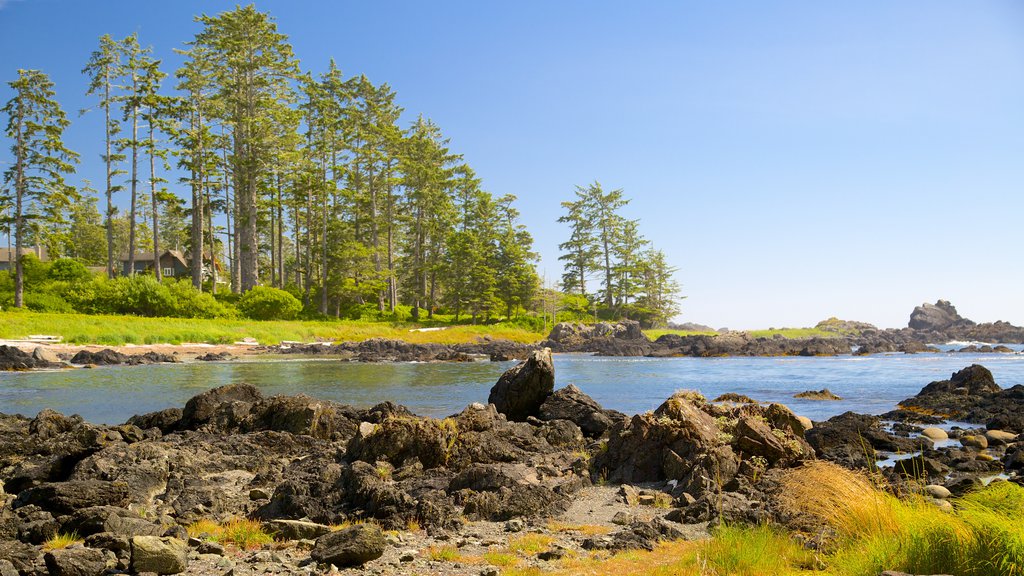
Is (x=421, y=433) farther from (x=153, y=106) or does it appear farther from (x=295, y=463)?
(x=153, y=106)

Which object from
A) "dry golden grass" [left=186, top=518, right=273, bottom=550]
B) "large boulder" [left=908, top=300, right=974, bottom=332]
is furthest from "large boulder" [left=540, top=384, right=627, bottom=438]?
"large boulder" [left=908, top=300, right=974, bottom=332]

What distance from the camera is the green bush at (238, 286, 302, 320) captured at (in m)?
57.5

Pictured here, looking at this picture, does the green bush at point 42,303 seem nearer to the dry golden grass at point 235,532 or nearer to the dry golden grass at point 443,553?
the dry golden grass at point 235,532

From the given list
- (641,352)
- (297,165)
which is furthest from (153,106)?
(641,352)

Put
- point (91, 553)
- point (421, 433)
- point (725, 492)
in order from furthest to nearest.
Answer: point (421, 433)
point (725, 492)
point (91, 553)

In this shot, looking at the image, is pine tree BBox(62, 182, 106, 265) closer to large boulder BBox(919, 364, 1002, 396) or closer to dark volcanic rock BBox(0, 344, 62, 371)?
dark volcanic rock BBox(0, 344, 62, 371)

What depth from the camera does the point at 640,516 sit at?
9953 millimetres

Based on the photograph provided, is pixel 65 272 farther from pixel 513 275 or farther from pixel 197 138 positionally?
pixel 513 275

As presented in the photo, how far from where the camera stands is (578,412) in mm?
17438

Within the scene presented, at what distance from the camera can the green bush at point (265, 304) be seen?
57531 mm

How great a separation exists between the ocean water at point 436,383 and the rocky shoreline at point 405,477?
5.57 m

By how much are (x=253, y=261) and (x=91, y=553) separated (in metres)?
57.0

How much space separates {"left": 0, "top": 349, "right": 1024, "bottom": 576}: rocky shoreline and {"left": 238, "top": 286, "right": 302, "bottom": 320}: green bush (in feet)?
136

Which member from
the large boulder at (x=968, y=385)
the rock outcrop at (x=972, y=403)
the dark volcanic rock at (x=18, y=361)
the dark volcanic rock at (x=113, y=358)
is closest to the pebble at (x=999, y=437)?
the rock outcrop at (x=972, y=403)
